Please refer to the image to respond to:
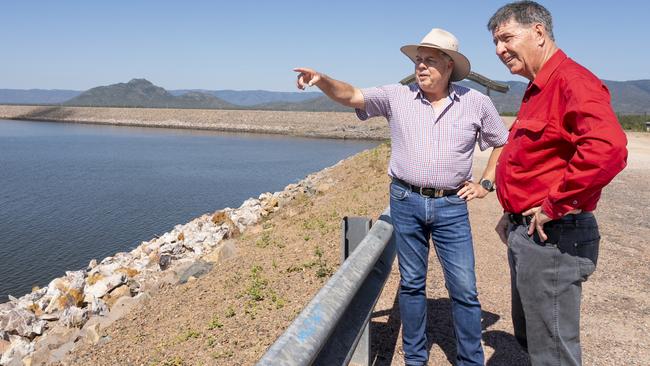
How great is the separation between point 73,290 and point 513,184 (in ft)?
27.7

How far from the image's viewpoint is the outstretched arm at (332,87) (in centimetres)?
289

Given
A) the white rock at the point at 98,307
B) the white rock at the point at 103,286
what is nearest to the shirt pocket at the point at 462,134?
the white rock at the point at 98,307

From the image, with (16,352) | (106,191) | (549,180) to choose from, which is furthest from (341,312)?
(106,191)

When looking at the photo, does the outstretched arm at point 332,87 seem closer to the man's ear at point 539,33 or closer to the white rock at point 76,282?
the man's ear at point 539,33

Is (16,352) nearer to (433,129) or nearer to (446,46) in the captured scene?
(433,129)

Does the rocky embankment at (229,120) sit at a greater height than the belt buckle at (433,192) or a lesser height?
lesser

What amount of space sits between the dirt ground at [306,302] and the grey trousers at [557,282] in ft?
4.03

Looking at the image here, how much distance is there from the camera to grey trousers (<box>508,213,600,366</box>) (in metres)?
2.34

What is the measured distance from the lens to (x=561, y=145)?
7.55 feet

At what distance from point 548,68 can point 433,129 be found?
82 centimetres

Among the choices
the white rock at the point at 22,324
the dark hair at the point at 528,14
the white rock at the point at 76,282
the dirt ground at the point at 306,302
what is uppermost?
the dark hair at the point at 528,14

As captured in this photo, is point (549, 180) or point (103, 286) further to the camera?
point (103, 286)

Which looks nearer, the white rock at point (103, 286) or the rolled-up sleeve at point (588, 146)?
the rolled-up sleeve at point (588, 146)

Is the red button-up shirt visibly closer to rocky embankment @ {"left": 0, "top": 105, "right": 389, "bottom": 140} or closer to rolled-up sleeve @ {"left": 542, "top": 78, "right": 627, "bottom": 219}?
rolled-up sleeve @ {"left": 542, "top": 78, "right": 627, "bottom": 219}
